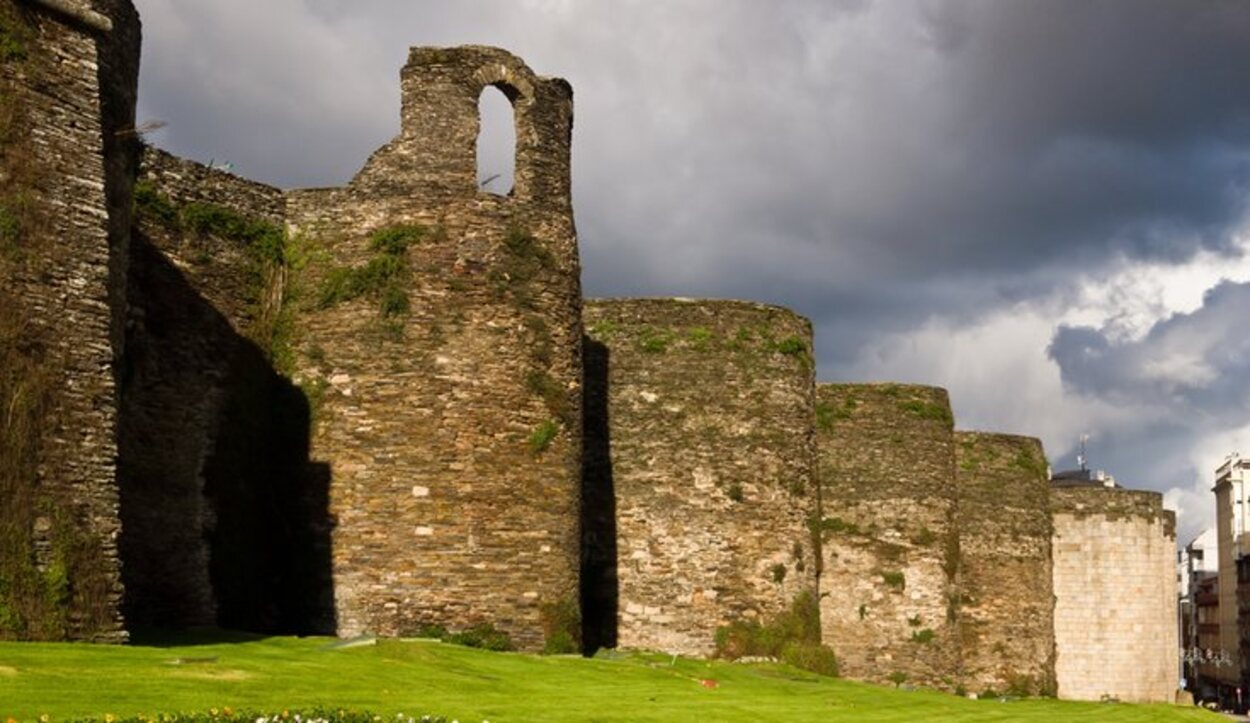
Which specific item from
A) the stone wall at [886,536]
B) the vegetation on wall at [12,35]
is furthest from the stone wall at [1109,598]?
the vegetation on wall at [12,35]

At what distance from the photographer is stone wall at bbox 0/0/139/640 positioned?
832 inches

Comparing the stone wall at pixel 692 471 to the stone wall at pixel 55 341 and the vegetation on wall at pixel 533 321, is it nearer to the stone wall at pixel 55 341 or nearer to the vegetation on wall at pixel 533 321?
the vegetation on wall at pixel 533 321

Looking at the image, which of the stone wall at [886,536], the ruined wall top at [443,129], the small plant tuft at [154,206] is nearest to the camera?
the small plant tuft at [154,206]

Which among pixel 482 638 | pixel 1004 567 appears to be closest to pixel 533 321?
pixel 482 638

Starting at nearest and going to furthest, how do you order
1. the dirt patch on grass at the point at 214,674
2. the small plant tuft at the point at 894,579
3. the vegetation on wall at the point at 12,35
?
the dirt patch on grass at the point at 214,674, the vegetation on wall at the point at 12,35, the small plant tuft at the point at 894,579

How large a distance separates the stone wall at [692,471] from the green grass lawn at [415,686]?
2873 mm

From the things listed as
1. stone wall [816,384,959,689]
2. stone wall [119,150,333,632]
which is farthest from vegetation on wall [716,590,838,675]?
stone wall [119,150,333,632]

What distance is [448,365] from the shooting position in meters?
30.1

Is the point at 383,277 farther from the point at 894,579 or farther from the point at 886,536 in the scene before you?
the point at 894,579

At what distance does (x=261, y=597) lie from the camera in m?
29.6

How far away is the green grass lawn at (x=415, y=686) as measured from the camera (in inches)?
722

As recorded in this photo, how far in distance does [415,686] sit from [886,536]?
22713mm

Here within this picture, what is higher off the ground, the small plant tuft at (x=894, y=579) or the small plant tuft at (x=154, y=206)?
the small plant tuft at (x=154, y=206)

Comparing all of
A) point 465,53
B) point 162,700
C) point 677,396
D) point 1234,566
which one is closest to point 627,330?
point 677,396
